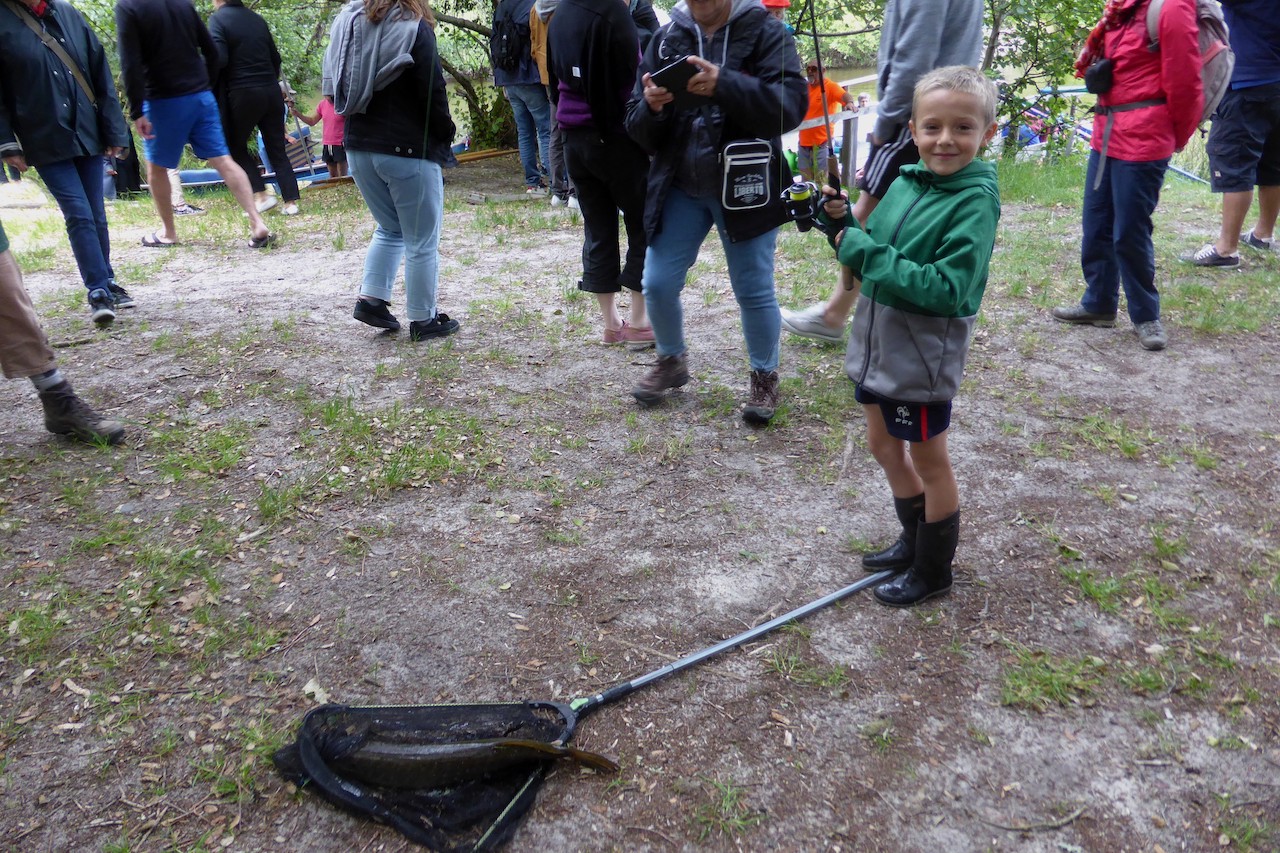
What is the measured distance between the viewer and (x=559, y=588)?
2902mm

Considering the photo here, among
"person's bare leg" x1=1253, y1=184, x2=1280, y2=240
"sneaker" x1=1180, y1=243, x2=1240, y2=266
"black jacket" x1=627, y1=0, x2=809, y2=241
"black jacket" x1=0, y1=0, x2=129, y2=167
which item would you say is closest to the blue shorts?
"black jacket" x1=0, y1=0, x2=129, y2=167

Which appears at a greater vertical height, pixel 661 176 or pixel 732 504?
pixel 661 176

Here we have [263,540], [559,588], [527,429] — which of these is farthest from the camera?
[527,429]

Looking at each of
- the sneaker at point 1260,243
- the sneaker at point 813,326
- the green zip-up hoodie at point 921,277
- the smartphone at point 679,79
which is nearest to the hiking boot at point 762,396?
the sneaker at point 813,326

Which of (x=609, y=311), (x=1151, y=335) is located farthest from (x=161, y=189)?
(x=1151, y=335)

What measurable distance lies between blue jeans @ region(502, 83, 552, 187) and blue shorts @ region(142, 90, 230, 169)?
289 cm

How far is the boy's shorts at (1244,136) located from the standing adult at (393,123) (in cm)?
464

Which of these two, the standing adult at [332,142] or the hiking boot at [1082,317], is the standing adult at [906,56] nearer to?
the hiking boot at [1082,317]

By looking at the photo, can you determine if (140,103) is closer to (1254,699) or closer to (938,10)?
(938,10)

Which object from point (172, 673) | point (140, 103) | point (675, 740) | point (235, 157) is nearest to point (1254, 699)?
point (675, 740)

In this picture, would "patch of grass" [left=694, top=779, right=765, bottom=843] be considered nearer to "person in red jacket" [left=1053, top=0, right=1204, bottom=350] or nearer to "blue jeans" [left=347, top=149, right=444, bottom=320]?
→ "blue jeans" [left=347, top=149, right=444, bottom=320]

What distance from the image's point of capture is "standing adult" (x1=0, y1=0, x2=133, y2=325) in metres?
4.75

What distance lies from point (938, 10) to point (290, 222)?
6297 mm

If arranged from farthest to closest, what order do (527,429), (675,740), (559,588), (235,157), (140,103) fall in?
(235,157)
(140,103)
(527,429)
(559,588)
(675,740)
